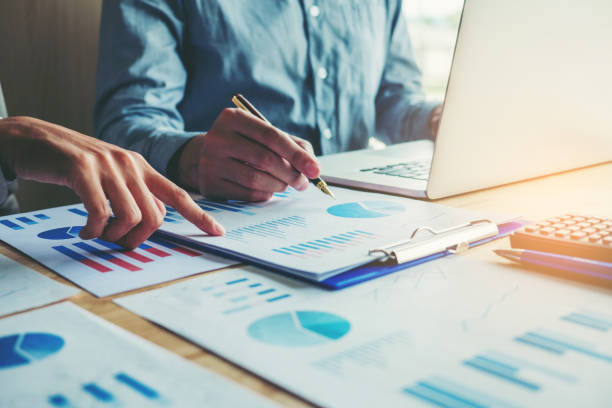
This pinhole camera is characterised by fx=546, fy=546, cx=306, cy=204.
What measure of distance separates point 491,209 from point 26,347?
555 mm

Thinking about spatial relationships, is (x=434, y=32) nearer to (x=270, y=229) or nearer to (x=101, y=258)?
(x=270, y=229)

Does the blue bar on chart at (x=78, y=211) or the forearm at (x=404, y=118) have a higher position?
the forearm at (x=404, y=118)

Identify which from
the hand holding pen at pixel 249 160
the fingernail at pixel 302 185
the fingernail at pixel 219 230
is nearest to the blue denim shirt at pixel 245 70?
the hand holding pen at pixel 249 160

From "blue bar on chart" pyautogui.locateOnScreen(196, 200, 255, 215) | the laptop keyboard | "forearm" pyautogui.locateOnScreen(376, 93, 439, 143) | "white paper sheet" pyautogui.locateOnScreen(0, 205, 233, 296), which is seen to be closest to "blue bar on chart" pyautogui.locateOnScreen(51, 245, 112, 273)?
"white paper sheet" pyautogui.locateOnScreen(0, 205, 233, 296)

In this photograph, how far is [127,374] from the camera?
0.31 m

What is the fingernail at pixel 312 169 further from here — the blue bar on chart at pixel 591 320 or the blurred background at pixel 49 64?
the blurred background at pixel 49 64

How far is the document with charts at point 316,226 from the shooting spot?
0.49m

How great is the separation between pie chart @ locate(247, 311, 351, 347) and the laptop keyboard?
1.71ft

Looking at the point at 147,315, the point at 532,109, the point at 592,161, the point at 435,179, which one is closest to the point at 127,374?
the point at 147,315

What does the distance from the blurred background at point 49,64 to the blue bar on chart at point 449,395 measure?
1.29 m

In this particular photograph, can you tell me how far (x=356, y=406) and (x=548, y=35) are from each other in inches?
23.8

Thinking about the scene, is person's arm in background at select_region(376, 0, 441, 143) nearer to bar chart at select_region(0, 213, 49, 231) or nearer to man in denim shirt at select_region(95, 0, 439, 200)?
man in denim shirt at select_region(95, 0, 439, 200)

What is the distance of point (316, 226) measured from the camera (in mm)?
618

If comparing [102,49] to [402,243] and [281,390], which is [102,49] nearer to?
[402,243]
